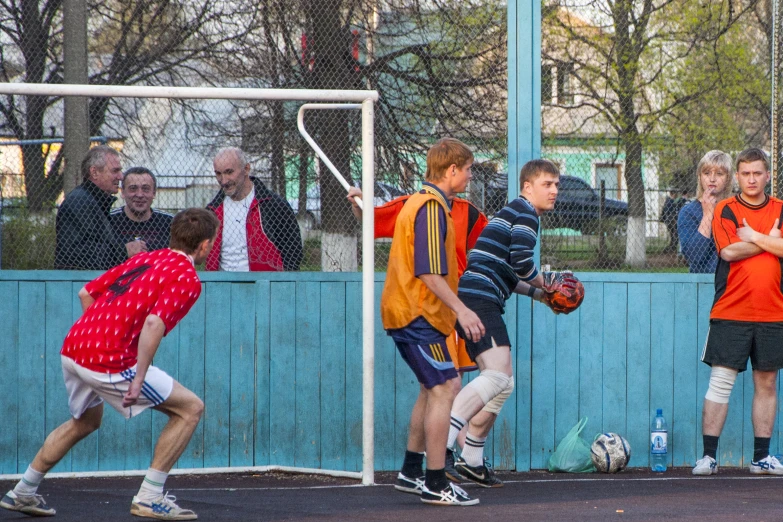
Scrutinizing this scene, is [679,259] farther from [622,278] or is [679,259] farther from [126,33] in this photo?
[126,33]

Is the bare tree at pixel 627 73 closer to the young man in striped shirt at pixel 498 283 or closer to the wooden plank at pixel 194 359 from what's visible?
the young man in striped shirt at pixel 498 283

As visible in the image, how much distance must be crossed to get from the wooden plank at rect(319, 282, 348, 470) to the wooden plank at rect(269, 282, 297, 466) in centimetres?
19

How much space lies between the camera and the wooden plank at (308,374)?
6863 millimetres

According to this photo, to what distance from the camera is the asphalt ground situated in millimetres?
5234

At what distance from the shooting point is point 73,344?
4.93 metres

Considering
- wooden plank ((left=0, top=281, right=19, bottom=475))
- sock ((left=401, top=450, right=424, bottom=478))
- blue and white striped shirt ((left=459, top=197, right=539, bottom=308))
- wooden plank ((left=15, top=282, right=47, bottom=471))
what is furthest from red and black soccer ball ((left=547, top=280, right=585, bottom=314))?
wooden plank ((left=0, top=281, right=19, bottom=475))

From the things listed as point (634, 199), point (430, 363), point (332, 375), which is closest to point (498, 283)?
point (430, 363)

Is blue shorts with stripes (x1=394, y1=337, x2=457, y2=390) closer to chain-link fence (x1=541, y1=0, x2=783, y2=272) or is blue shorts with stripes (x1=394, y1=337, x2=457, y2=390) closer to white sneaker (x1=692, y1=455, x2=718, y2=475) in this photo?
chain-link fence (x1=541, y1=0, x2=783, y2=272)

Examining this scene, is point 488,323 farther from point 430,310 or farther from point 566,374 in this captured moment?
point 566,374

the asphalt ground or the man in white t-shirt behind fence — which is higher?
the man in white t-shirt behind fence

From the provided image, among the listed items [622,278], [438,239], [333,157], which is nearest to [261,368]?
[333,157]

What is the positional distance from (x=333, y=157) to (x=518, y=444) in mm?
2258

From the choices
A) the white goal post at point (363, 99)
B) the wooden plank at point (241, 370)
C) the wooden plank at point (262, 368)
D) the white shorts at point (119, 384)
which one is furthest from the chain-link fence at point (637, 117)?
the white shorts at point (119, 384)

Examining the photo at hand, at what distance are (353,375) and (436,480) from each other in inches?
64.3
